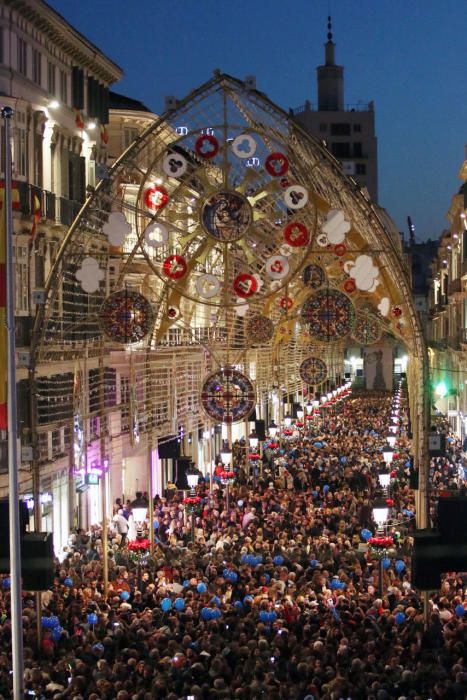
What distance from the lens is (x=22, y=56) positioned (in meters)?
33.1

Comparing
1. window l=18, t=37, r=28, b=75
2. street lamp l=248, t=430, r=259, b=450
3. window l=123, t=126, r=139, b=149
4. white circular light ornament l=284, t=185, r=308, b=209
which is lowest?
street lamp l=248, t=430, r=259, b=450

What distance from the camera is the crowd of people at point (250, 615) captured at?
1571 centimetres

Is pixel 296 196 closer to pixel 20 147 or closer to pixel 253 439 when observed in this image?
pixel 20 147

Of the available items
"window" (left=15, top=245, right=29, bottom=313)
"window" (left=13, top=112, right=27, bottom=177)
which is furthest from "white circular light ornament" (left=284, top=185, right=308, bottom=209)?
"window" (left=13, top=112, right=27, bottom=177)

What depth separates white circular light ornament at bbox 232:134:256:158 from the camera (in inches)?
829

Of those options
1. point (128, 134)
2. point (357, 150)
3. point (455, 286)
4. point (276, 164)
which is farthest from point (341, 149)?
point (276, 164)

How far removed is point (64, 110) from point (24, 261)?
658cm

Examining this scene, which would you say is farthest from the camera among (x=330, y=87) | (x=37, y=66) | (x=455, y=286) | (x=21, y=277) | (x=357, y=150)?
(x=330, y=87)

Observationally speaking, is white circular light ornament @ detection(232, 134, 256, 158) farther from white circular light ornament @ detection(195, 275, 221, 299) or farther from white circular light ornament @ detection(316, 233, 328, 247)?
white circular light ornament @ detection(316, 233, 328, 247)

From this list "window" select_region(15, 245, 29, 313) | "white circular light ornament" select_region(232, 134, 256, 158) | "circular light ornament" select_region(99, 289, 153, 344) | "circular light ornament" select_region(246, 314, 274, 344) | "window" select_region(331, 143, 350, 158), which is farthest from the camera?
"window" select_region(331, 143, 350, 158)

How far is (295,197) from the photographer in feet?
70.9

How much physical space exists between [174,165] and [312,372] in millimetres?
18925

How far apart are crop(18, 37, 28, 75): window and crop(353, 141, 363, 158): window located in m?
95.8

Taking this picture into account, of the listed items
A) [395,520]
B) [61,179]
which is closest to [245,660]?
[395,520]
